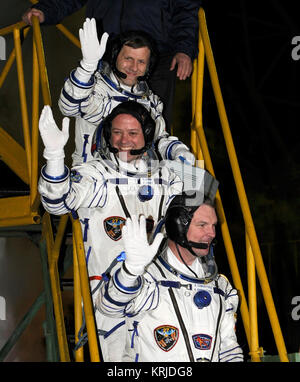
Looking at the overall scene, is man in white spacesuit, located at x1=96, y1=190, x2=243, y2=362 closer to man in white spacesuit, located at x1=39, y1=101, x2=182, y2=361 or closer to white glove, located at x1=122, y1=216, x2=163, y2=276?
white glove, located at x1=122, y1=216, x2=163, y2=276

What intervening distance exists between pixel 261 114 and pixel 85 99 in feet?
14.9

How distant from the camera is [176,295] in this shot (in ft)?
7.90

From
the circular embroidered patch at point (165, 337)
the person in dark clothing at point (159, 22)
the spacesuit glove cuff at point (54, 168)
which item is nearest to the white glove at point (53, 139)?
the spacesuit glove cuff at point (54, 168)

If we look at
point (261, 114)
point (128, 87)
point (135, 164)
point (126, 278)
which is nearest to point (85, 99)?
point (128, 87)

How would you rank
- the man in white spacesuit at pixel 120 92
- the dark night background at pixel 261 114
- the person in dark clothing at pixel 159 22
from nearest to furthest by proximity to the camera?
the man in white spacesuit at pixel 120 92, the person in dark clothing at pixel 159 22, the dark night background at pixel 261 114

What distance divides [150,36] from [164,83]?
0.34m

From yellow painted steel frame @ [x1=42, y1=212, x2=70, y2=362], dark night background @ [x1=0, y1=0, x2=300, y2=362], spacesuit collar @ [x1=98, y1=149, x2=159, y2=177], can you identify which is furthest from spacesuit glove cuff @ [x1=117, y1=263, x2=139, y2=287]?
dark night background @ [x1=0, y1=0, x2=300, y2=362]

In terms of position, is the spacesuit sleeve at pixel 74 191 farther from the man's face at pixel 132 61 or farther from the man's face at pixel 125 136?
the man's face at pixel 132 61

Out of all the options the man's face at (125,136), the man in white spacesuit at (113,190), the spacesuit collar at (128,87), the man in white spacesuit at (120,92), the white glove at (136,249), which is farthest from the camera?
the spacesuit collar at (128,87)

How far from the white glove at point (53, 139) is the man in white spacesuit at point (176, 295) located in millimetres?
430

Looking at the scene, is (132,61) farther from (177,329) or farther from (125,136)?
(177,329)

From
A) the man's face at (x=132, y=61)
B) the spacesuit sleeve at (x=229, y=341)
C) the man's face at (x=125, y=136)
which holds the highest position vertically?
the man's face at (x=132, y=61)

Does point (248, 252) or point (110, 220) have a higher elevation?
point (110, 220)

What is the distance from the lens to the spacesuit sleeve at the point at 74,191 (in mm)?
2521
